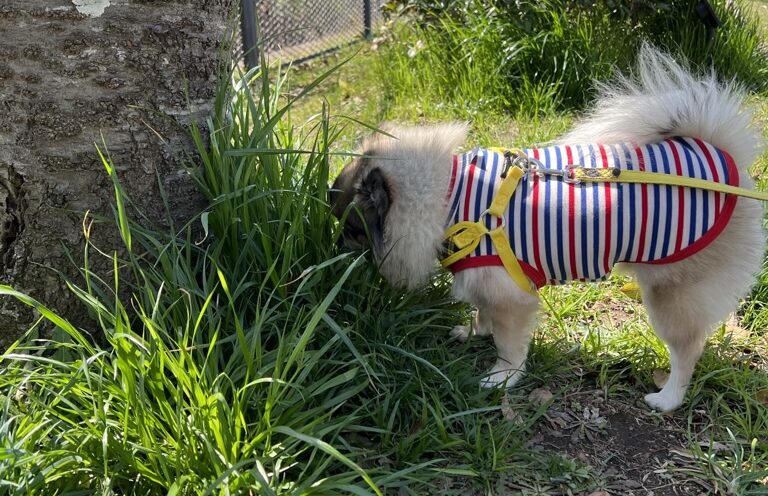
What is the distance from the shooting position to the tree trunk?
→ 1.90 meters

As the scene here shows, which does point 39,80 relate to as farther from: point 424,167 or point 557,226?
point 557,226

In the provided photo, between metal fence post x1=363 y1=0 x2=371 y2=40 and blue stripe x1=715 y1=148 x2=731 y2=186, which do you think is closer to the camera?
blue stripe x1=715 y1=148 x2=731 y2=186

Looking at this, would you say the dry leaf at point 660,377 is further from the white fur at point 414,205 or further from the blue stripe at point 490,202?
the white fur at point 414,205

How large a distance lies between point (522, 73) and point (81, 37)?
3371 millimetres

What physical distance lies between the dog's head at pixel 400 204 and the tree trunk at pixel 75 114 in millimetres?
616

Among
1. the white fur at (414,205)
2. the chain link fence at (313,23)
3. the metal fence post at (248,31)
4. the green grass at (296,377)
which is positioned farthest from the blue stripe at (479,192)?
the chain link fence at (313,23)

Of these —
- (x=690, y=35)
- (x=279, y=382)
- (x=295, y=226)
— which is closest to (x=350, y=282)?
Result: (x=295, y=226)

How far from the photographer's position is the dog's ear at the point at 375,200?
2.25 meters

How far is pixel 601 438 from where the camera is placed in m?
2.27

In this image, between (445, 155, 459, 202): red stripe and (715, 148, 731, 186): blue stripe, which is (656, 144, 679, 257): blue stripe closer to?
(715, 148, 731, 186): blue stripe

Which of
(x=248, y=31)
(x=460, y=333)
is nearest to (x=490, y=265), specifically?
(x=460, y=333)

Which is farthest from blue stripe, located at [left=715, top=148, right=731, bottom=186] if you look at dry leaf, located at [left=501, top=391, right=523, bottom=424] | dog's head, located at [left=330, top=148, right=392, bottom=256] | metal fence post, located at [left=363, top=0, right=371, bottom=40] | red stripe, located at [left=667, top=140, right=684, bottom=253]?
metal fence post, located at [left=363, top=0, right=371, bottom=40]

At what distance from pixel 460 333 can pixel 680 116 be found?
113 centimetres

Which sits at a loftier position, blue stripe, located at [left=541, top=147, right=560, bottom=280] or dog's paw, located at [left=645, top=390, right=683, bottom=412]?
blue stripe, located at [left=541, top=147, right=560, bottom=280]
